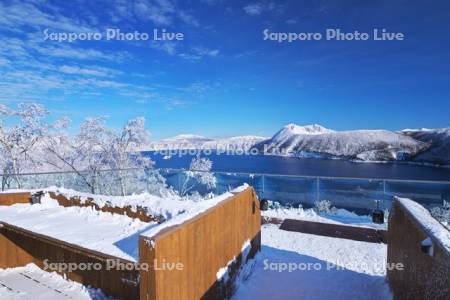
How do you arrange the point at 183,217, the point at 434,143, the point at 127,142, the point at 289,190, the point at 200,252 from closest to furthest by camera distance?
the point at 183,217
the point at 200,252
the point at 289,190
the point at 127,142
the point at 434,143

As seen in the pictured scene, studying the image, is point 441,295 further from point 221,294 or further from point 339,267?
point 339,267

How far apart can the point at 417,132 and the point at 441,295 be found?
39.2 meters

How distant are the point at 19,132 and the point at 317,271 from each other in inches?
512

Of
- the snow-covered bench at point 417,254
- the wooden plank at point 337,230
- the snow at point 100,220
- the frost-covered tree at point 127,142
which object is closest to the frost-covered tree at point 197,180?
the wooden plank at point 337,230

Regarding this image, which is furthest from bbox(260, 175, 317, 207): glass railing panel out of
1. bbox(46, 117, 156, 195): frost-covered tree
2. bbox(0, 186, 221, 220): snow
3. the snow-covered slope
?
the snow-covered slope

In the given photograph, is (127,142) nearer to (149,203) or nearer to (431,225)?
(149,203)

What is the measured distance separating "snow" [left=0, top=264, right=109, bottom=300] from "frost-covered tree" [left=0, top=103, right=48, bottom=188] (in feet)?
32.4

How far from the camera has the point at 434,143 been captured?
2761 centimetres

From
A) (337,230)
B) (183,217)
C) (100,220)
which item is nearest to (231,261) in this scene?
(183,217)

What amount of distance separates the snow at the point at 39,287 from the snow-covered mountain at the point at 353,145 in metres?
17.8

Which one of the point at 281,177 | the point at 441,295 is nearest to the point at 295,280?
the point at 441,295

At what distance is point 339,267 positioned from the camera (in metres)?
3.81

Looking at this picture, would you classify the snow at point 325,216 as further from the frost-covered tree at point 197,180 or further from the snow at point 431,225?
the snow at point 431,225

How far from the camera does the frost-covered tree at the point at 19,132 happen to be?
11398mm
